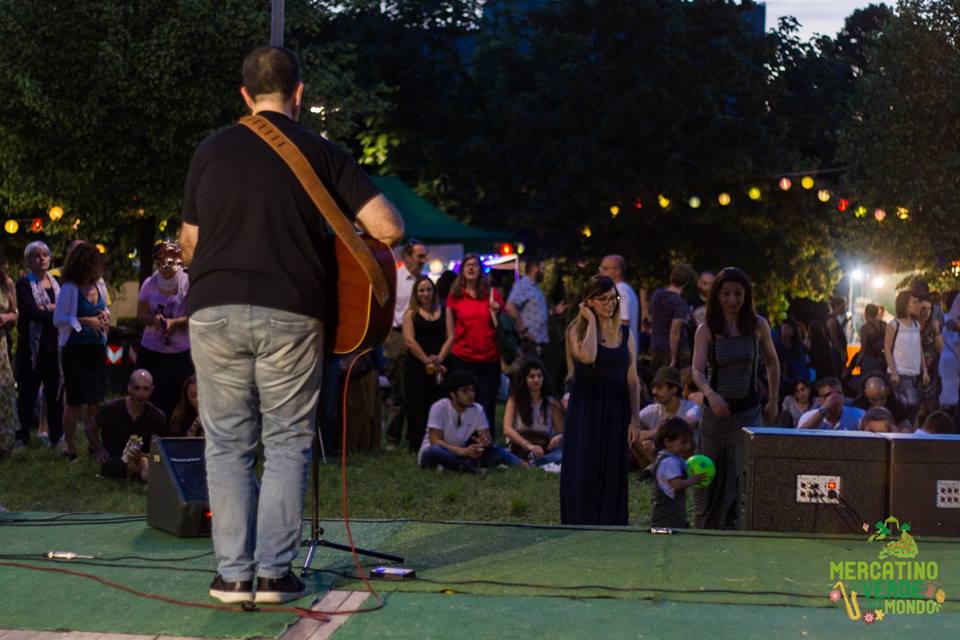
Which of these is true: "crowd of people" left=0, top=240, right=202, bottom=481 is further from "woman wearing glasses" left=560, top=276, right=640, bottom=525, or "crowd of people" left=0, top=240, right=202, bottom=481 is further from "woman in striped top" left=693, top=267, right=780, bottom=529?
"woman in striped top" left=693, top=267, right=780, bottom=529

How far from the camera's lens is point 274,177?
534cm

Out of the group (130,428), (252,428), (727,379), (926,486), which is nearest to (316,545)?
(252,428)

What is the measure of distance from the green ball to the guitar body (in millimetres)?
3188

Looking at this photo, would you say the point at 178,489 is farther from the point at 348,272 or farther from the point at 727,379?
the point at 727,379

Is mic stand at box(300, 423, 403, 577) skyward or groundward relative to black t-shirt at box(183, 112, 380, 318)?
groundward

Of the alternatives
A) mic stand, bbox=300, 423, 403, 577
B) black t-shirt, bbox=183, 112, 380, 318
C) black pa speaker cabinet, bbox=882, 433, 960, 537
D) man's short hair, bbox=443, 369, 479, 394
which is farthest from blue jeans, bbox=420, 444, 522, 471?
black t-shirt, bbox=183, 112, 380, 318

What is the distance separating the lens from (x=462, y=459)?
12.8 metres

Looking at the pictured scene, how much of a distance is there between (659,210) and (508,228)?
126 inches

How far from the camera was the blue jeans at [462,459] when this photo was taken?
12.8 metres

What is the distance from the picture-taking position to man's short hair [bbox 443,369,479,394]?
1289cm

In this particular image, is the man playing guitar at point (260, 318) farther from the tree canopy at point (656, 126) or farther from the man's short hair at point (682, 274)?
the tree canopy at point (656, 126)

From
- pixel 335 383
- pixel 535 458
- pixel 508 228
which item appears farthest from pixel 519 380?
pixel 508 228

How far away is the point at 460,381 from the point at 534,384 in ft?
3.40

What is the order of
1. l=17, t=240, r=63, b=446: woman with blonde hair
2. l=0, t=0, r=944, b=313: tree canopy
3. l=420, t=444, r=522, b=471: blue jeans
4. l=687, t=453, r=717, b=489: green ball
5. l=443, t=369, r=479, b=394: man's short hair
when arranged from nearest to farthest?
1. l=687, t=453, r=717, b=489: green ball
2. l=420, t=444, r=522, b=471: blue jeans
3. l=443, t=369, r=479, b=394: man's short hair
4. l=17, t=240, r=63, b=446: woman with blonde hair
5. l=0, t=0, r=944, b=313: tree canopy
